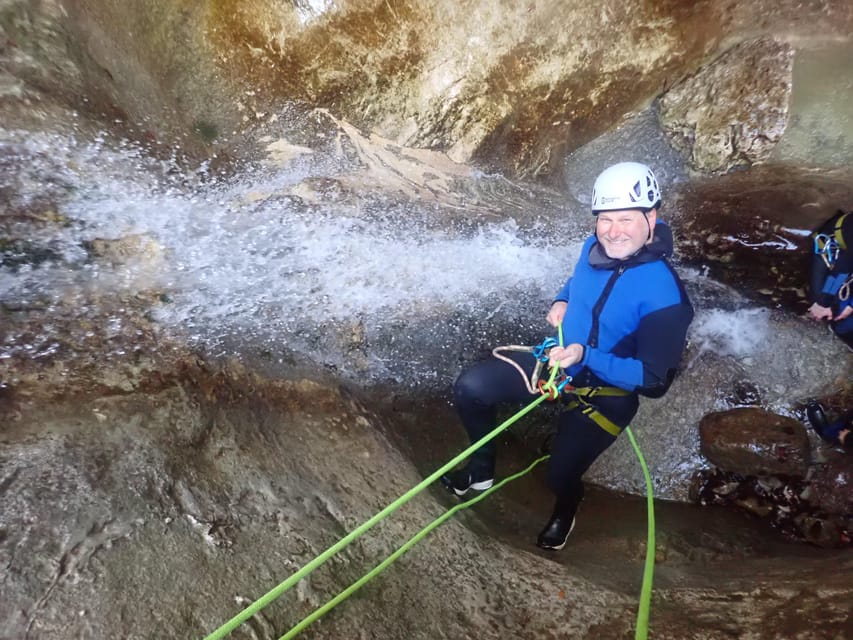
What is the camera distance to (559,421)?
3.03m

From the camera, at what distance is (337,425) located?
2.79 metres

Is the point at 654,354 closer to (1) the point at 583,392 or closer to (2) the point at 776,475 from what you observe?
(1) the point at 583,392

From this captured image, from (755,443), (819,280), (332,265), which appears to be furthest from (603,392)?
(819,280)

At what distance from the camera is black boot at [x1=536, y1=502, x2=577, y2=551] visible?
289 centimetres

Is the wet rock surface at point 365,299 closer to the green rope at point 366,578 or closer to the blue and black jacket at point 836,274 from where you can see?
the green rope at point 366,578

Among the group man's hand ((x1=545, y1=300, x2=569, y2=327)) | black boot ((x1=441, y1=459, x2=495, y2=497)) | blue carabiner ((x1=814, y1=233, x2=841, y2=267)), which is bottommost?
black boot ((x1=441, y1=459, x2=495, y2=497))

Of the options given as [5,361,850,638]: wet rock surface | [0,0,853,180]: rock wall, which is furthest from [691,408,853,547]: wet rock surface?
[0,0,853,180]: rock wall

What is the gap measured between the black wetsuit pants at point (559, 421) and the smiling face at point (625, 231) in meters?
0.81

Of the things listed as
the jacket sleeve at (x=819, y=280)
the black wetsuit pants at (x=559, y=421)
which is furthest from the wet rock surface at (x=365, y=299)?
the jacket sleeve at (x=819, y=280)

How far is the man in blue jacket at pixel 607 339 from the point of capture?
2.42 metres

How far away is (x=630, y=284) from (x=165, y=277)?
2.71 metres

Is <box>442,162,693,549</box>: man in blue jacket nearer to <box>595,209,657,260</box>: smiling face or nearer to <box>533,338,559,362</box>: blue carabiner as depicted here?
<box>595,209,657,260</box>: smiling face

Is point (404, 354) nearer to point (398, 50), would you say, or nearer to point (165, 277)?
point (165, 277)

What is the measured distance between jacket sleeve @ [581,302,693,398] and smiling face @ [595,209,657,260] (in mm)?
387
